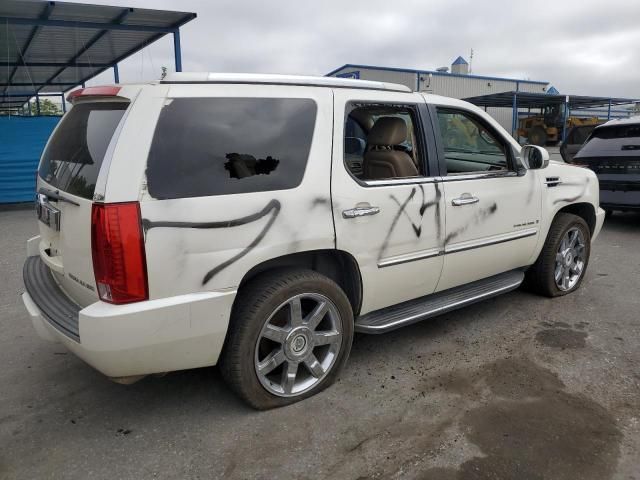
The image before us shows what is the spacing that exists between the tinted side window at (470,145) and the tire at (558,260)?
89 centimetres

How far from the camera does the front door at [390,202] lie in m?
2.98

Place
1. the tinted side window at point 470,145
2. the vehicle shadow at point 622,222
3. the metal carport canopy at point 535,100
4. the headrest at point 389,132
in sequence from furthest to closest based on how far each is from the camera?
the metal carport canopy at point 535,100 < the vehicle shadow at point 622,222 < the tinted side window at point 470,145 < the headrest at point 389,132

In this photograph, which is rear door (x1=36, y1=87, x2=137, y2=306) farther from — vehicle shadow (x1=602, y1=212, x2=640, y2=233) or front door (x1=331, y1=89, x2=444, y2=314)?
vehicle shadow (x1=602, y1=212, x2=640, y2=233)

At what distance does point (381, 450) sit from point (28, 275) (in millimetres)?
2397

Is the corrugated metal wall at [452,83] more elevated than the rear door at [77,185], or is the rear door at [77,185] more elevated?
the corrugated metal wall at [452,83]

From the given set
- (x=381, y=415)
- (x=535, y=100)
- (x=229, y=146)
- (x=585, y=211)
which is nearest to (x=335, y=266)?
(x=381, y=415)

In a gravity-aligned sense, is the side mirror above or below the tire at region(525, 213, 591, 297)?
above

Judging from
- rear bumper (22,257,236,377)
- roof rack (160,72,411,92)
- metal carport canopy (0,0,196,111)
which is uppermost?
metal carport canopy (0,0,196,111)

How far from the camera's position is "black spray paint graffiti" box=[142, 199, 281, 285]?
2.34 metres

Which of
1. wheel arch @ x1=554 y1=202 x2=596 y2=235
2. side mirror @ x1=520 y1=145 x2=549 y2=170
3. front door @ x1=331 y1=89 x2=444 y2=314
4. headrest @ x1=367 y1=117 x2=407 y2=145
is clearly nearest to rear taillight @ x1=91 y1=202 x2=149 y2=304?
front door @ x1=331 y1=89 x2=444 y2=314

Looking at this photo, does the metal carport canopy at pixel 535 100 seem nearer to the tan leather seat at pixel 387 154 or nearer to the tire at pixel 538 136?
the tire at pixel 538 136

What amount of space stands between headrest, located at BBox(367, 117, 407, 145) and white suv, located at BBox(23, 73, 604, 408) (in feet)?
0.03

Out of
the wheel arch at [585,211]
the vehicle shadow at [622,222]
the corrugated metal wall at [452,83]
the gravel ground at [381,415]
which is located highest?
the corrugated metal wall at [452,83]

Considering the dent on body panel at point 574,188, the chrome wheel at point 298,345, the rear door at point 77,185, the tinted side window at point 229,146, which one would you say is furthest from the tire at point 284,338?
the dent on body panel at point 574,188
